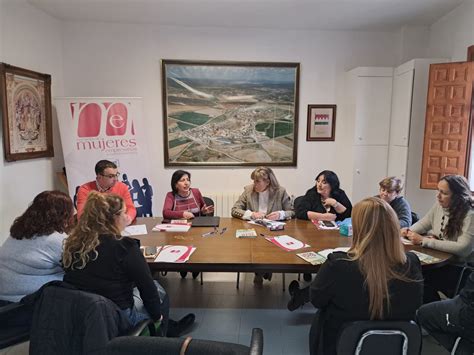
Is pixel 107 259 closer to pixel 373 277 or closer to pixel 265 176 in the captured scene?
pixel 373 277

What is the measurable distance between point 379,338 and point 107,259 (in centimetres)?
126

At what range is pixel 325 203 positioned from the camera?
3031mm

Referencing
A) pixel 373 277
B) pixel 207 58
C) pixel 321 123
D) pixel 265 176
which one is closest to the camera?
pixel 373 277

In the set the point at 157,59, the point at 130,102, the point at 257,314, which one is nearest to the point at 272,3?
the point at 157,59

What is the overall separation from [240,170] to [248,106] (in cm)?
80

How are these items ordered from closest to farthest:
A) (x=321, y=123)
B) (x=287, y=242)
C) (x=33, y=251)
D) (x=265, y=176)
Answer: (x=33, y=251) → (x=287, y=242) → (x=265, y=176) → (x=321, y=123)

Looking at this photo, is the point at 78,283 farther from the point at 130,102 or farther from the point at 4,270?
the point at 130,102

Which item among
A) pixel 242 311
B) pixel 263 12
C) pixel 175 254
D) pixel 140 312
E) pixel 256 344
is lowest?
pixel 242 311

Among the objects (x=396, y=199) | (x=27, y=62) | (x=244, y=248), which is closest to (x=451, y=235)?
(x=396, y=199)

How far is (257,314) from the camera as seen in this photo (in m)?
2.68

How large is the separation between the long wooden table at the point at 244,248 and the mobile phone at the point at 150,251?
10 centimetres

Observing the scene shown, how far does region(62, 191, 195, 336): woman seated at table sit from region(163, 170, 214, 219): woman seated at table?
1283 mm

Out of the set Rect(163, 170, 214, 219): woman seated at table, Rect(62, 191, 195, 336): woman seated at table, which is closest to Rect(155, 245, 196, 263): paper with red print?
Rect(62, 191, 195, 336): woman seated at table

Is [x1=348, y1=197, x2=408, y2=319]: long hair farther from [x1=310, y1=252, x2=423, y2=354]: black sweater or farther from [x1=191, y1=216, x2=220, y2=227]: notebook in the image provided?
[x1=191, y1=216, x2=220, y2=227]: notebook
